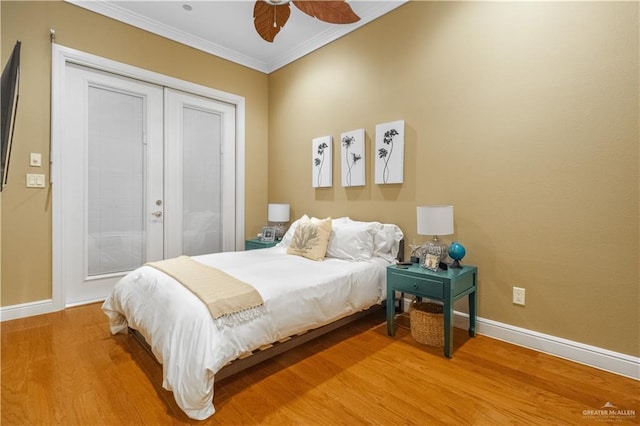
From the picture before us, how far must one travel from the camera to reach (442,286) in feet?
6.86

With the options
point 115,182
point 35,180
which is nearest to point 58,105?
point 35,180

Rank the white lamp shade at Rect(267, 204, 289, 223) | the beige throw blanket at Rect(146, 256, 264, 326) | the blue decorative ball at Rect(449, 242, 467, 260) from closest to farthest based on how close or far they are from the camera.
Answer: the beige throw blanket at Rect(146, 256, 264, 326) → the blue decorative ball at Rect(449, 242, 467, 260) → the white lamp shade at Rect(267, 204, 289, 223)

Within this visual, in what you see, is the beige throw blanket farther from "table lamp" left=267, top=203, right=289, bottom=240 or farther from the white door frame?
"table lamp" left=267, top=203, right=289, bottom=240

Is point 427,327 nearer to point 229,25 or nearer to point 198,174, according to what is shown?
point 198,174

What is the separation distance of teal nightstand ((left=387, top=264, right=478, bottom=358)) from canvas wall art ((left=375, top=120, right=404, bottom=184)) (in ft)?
3.15

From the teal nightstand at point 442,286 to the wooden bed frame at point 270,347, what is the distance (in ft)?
1.34

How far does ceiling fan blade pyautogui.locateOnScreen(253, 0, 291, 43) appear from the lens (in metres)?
2.20

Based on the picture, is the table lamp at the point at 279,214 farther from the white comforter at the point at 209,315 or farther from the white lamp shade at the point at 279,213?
the white comforter at the point at 209,315

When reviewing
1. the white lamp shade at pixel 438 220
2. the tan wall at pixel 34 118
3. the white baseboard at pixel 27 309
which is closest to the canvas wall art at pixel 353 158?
the white lamp shade at pixel 438 220

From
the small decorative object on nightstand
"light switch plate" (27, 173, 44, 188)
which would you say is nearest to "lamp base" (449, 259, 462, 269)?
the small decorative object on nightstand

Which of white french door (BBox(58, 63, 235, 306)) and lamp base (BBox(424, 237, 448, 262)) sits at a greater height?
white french door (BBox(58, 63, 235, 306))

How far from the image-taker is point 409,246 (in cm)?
285

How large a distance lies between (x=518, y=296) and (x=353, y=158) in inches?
76.9

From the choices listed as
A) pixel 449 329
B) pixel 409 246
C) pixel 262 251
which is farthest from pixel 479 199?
pixel 262 251
